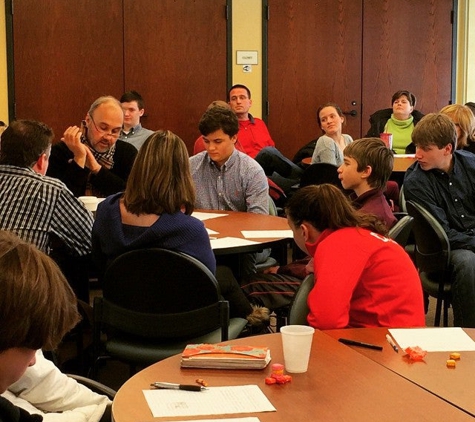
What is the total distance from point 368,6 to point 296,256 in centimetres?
480

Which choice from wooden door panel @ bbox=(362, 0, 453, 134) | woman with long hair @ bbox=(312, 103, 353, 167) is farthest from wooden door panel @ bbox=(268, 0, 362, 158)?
woman with long hair @ bbox=(312, 103, 353, 167)

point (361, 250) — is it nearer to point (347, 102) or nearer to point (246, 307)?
point (246, 307)

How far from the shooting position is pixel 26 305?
49.2 inches

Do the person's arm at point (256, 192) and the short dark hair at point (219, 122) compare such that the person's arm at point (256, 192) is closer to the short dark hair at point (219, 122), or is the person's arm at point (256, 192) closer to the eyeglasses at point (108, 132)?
the short dark hair at point (219, 122)

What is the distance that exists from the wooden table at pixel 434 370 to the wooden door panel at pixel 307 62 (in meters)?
6.88

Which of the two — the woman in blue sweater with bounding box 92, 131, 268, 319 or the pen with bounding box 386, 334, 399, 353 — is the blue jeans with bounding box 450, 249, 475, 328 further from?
the pen with bounding box 386, 334, 399, 353

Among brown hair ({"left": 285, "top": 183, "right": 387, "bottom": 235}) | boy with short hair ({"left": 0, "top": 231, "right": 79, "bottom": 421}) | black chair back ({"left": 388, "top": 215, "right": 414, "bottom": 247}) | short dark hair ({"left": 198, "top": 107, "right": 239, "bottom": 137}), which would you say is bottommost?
black chair back ({"left": 388, "top": 215, "right": 414, "bottom": 247})

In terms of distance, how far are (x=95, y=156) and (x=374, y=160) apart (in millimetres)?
1813

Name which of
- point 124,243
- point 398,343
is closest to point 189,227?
point 124,243

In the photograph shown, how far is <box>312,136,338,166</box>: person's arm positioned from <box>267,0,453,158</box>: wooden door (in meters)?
2.72

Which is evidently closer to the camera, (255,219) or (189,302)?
(189,302)

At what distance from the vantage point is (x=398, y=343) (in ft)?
7.23

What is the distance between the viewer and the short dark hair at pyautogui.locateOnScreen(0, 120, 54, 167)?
3432mm

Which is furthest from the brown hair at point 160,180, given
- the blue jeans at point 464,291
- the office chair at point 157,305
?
the blue jeans at point 464,291
